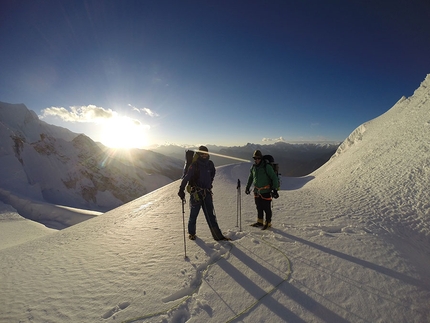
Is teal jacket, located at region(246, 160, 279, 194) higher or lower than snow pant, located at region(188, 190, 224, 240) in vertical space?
higher

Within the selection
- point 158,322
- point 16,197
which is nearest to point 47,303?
point 158,322

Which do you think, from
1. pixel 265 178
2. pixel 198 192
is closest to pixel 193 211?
pixel 198 192

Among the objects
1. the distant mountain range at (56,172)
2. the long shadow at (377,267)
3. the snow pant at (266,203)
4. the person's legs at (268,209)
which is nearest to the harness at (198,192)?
the snow pant at (266,203)

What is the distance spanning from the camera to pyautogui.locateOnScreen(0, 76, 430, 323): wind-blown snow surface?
348cm

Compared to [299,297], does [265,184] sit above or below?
above

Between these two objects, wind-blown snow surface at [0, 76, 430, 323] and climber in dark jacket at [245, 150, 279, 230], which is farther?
climber in dark jacket at [245, 150, 279, 230]

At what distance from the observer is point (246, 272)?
4449 millimetres

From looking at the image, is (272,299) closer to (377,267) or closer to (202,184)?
(377,267)

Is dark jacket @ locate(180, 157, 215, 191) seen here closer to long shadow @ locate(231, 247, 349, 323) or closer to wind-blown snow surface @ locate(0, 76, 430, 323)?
wind-blown snow surface @ locate(0, 76, 430, 323)

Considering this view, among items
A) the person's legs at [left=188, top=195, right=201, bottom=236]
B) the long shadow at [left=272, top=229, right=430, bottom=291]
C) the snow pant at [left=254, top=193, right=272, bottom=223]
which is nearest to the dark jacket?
the person's legs at [left=188, top=195, right=201, bottom=236]

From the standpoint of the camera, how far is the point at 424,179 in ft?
29.9

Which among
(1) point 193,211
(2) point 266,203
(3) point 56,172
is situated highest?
(2) point 266,203

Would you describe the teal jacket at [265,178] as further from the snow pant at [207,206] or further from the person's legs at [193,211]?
the person's legs at [193,211]

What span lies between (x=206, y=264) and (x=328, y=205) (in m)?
7.50
